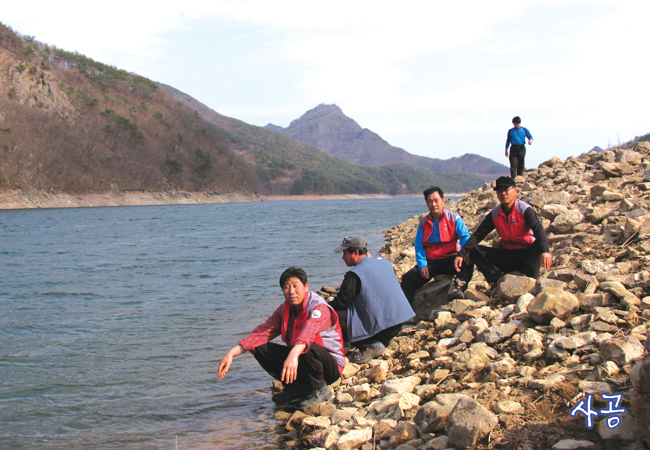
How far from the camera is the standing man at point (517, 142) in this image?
12633 mm

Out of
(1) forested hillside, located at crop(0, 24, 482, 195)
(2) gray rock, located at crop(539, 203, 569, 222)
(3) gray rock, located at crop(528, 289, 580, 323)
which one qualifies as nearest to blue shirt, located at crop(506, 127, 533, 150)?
(2) gray rock, located at crop(539, 203, 569, 222)

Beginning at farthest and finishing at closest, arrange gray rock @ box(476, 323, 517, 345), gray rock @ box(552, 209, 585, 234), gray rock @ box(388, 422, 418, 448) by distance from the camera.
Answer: gray rock @ box(552, 209, 585, 234), gray rock @ box(476, 323, 517, 345), gray rock @ box(388, 422, 418, 448)

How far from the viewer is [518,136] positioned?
12766 millimetres

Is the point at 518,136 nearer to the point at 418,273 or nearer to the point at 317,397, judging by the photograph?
the point at 418,273

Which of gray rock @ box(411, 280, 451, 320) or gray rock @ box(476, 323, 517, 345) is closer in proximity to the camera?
gray rock @ box(476, 323, 517, 345)

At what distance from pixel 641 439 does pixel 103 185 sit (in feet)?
276

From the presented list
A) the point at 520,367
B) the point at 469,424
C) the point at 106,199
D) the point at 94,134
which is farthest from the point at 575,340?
the point at 94,134

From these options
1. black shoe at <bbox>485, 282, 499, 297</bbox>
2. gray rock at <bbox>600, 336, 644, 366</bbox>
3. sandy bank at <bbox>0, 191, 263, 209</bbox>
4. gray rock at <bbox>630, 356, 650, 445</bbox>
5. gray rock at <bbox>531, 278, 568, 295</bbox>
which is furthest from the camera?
sandy bank at <bbox>0, 191, 263, 209</bbox>

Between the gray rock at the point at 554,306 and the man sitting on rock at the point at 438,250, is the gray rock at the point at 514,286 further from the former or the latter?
the gray rock at the point at 554,306

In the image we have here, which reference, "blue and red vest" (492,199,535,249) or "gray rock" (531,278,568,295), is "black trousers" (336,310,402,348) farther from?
"blue and red vest" (492,199,535,249)

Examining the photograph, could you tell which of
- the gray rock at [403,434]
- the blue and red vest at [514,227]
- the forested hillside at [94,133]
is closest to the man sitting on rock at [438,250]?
the blue and red vest at [514,227]

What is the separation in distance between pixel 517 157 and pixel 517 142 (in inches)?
19.4

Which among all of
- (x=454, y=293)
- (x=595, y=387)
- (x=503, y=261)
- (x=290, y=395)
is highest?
(x=503, y=261)

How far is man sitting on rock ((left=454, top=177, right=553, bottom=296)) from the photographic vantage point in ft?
18.4
